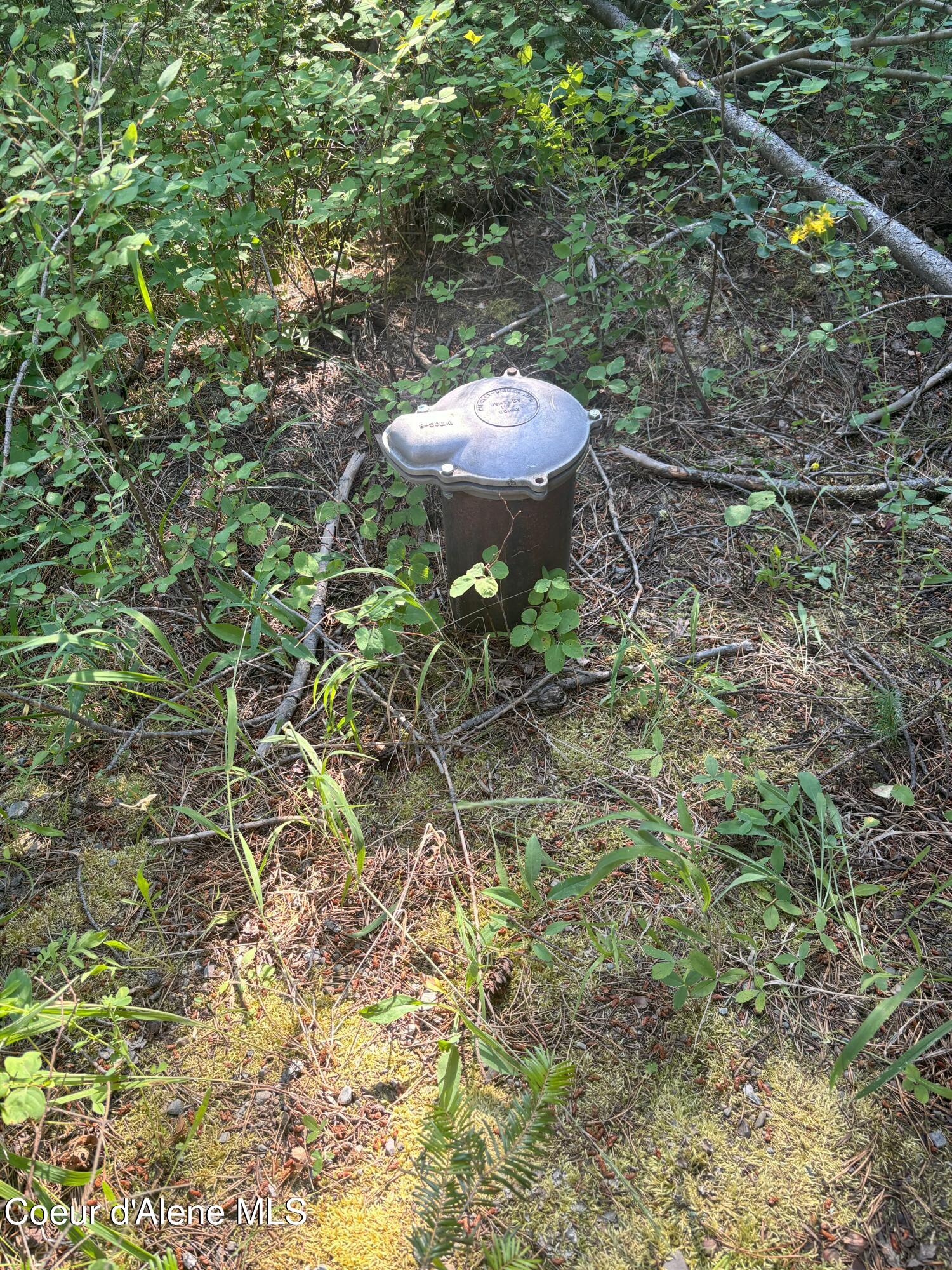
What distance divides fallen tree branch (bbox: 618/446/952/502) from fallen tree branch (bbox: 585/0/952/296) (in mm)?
791

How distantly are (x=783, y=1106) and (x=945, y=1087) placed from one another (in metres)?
0.30

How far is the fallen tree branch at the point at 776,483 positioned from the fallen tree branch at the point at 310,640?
1.03 m

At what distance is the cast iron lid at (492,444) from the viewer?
200 centimetres

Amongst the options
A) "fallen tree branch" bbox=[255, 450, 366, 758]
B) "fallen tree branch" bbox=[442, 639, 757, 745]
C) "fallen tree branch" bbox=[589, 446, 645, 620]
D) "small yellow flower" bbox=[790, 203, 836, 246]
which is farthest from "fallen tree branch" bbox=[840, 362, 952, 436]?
"fallen tree branch" bbox=[255, 450, 366, 758]

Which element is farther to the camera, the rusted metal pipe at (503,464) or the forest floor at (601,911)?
the rusted metal pipe at (503,464)

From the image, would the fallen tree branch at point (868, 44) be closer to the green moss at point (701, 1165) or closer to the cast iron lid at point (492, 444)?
A: the cast iron lid at point (492, 444)

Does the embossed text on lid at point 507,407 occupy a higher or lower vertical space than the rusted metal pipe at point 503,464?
higher

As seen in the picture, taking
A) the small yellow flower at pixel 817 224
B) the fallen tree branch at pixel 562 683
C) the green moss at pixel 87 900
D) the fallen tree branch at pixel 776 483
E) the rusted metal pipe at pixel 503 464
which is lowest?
the green moss at pixel 87 900

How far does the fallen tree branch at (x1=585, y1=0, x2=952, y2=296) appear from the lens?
2877 millimetres

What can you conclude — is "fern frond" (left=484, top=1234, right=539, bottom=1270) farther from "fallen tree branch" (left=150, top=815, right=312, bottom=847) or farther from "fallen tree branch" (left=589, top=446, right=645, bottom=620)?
"fallen tree branch" (left=589, top=446, right=645, bottom=620)

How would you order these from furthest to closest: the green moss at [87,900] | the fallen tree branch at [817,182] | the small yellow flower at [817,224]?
the fallen tree branch at [817,182]
the small yellow flower at [817,224]
the green moss at [87,900]

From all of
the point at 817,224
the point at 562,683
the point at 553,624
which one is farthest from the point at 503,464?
the point at 817,224

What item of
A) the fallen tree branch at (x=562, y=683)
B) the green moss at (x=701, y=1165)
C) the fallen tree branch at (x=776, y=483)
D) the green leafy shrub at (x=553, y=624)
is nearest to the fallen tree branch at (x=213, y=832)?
the fallen tree branch at (x=562, y=683)

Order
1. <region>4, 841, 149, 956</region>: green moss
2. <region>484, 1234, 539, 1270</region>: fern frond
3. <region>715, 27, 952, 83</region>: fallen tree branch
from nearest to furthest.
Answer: <region>484, 1234, 539, 1270</region>: fern frond, <region>4, 841, 149, 956</region>: green moss, <region>715, 27, 952, 83</region>: fallen tree branch
